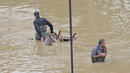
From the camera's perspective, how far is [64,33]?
1168 cm

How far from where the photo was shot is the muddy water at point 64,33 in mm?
8891

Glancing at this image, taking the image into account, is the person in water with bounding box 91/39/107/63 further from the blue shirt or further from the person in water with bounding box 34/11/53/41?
the person in water with bounding box 34/11/53/41

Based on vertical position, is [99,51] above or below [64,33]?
above

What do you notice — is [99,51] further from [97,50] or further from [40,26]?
[40,26]

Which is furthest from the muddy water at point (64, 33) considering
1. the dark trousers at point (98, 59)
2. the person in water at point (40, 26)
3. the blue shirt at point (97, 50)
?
the blue shirt at point (97, 50)

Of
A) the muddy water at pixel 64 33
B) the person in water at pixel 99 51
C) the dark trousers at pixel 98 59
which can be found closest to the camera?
the person in water at pixel 99 51

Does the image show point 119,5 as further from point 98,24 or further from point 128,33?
point 128,33

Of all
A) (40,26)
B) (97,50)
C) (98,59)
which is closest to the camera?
(97,50)

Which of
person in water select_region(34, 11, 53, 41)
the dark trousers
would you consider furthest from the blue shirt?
person in water select_region(34, 11, 53, 41)

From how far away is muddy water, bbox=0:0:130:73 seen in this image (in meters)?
8.89

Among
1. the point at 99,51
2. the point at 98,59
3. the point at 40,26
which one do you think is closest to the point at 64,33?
the point at 40,26

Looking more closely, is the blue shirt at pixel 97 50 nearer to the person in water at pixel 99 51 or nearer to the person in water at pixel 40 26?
the person in water at pixel 99 51

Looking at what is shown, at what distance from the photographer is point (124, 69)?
853 centimetres

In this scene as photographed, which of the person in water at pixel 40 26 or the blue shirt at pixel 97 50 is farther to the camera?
the person in water at pixel 40 26
